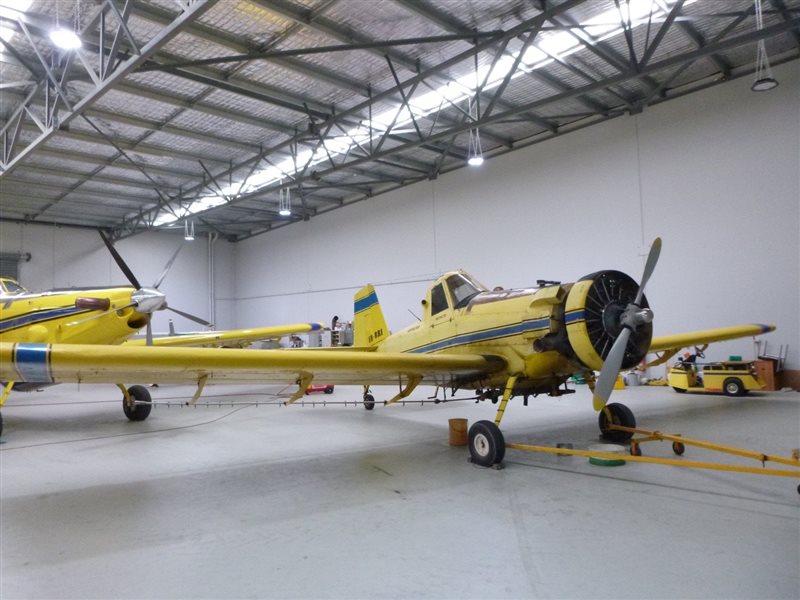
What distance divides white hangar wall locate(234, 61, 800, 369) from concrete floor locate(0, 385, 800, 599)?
4.91 metres

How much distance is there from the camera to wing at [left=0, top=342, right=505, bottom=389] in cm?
393

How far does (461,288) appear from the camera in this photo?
269 inches

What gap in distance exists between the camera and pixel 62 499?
4.49 meters

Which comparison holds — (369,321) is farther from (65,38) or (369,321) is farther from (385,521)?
(65,38)

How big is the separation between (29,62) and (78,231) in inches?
625

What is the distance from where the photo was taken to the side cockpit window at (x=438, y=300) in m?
6.93

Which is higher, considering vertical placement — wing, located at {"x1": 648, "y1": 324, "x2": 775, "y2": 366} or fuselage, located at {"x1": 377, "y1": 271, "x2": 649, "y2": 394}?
fuselage, located at {"x1": 377, "y1": 271, "x2": 649, "y2": 394}

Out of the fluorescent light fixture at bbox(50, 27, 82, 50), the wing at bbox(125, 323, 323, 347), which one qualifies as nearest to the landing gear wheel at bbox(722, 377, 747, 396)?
the wing at bbox(125, 323, 323, 347)

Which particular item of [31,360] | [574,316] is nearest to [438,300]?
[574,316]

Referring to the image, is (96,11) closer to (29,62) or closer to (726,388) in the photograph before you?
(29,62)

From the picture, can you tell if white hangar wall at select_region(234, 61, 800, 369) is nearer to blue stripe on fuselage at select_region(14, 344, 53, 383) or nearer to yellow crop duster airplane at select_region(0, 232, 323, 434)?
yellow crop duster airplane at select_region(0, 232, 323, 434)

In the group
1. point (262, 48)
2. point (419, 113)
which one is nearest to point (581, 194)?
point (419, 113)

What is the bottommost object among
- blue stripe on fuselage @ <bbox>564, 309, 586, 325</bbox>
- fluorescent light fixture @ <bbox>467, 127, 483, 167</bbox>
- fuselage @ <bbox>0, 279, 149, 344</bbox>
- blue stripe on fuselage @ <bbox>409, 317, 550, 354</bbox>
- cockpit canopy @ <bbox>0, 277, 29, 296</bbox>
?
blue stripe on fuselage @ <bbox>409, 317, 550, 354</bbox>

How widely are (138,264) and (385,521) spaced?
2521 centimetres
